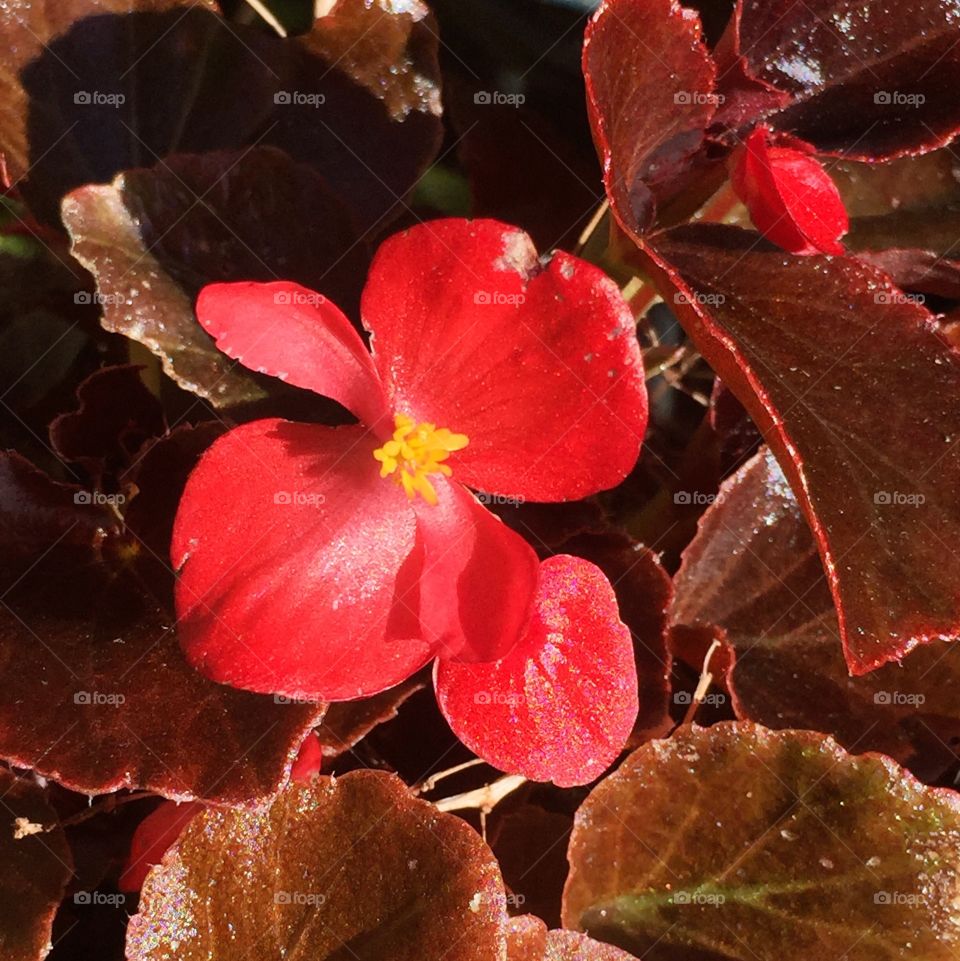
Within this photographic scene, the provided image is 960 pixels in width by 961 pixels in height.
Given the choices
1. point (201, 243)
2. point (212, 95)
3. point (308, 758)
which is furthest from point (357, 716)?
point (212, 95)

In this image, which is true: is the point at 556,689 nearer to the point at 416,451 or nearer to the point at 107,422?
the point at 416,451

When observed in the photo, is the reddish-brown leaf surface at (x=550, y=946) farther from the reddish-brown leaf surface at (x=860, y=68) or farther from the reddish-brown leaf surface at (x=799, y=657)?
the reddish-brown leaf surface at (x=860, y=68)

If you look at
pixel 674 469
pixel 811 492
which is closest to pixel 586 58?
pixel 811 492

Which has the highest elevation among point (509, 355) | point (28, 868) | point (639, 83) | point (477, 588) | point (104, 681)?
point (639, 83)

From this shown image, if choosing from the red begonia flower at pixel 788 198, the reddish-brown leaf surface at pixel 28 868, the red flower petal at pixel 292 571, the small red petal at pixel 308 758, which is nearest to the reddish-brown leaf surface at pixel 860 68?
the red begonia flower at pixel 788 198

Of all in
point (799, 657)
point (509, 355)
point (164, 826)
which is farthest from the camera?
point (799, 657)

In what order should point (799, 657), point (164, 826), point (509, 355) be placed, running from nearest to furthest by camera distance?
1. point (509, 355)
2. point (164, 826)
3. point (799, 657)

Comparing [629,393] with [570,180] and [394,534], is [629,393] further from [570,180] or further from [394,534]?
[570,180]
